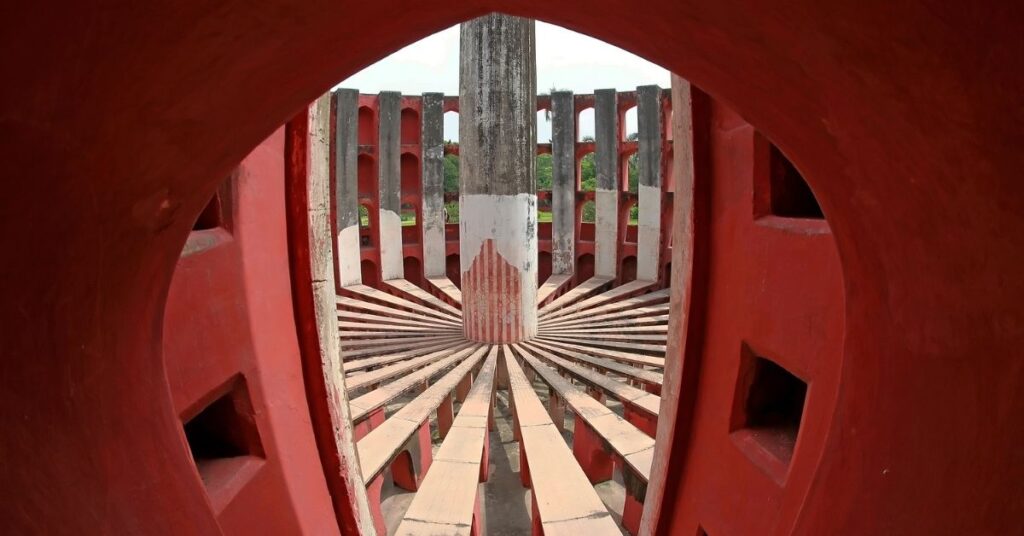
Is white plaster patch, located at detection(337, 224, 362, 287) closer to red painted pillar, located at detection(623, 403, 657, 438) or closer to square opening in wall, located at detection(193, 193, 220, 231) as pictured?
red painted pillar, located at detection(623, 403, 657, 438)

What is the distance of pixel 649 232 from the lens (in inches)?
434

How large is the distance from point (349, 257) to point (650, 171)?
563 cm

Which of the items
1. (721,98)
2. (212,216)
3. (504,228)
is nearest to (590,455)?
(504,228)

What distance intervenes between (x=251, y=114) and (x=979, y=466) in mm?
1647

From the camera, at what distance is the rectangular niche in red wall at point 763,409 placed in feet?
7.66

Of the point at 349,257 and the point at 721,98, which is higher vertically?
the point at 721,98

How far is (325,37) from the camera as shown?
4.42 ft

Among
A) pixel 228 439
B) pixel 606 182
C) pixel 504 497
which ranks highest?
pixel 606 182

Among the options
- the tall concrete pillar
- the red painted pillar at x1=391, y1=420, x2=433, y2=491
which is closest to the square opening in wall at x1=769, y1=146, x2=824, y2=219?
the red painted pillar at x1=391, y1=420, x2=433, y2=491

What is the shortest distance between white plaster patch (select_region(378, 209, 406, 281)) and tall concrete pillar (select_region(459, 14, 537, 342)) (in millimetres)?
4128

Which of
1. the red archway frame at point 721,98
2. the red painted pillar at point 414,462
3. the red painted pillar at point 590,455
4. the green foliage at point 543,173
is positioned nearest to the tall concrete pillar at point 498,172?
the red painted pillar at point 414,462

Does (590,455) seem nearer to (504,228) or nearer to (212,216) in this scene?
(504,228)

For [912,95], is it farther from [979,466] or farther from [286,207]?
[286,207]

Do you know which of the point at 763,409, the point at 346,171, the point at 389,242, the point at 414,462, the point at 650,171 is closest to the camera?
the point at 763,409
